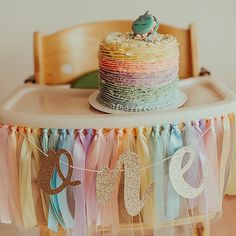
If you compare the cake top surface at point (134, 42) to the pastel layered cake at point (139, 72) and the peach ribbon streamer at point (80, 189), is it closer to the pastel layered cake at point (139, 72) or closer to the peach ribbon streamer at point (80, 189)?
the pastel layered cake at point (139, 72)

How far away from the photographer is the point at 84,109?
89 centimetres

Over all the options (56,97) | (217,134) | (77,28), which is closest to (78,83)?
(77,28)

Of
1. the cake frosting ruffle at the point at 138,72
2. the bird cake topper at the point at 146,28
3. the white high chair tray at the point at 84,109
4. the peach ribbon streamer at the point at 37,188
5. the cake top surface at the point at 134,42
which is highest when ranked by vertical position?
the bird cake topper at the point at 146,28

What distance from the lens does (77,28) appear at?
1.25 m

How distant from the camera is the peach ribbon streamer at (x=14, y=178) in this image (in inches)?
32.3

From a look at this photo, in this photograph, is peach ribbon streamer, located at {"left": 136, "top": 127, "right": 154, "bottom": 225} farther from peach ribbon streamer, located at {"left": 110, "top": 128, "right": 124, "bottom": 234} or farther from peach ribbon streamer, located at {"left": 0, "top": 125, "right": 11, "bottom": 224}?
peach ribbon streamer, located at {"left": 0, "top": 125, "right": 11, "bottom": 224}

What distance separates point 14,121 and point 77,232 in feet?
0.90

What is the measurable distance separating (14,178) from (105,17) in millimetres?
874

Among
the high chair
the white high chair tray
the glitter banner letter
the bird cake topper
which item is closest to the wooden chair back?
the high chair

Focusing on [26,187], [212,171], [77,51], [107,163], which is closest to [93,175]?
[107,163]

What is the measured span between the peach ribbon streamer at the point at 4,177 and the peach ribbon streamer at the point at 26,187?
44mm

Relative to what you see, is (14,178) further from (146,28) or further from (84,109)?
(146,28)

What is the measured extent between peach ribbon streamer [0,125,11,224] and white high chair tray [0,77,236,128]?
0.03m

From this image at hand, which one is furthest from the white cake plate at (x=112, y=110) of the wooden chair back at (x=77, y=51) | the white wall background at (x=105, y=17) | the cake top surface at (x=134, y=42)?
the white wall background at (x=105, y=17)
